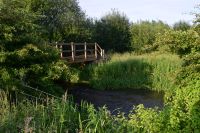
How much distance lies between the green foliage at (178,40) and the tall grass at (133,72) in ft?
38.7

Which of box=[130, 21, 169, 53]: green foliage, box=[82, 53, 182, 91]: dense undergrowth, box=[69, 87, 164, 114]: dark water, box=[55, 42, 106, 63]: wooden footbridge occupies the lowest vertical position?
box=[69, 87, 164, 114]: dark water

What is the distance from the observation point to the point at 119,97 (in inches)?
781

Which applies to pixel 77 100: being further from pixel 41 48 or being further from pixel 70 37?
pixel 70 37

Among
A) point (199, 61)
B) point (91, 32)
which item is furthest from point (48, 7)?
point (199, 61)

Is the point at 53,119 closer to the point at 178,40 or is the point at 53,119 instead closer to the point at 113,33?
the point at 178,40

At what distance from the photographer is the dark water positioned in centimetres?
1780

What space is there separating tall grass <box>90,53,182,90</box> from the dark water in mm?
1094

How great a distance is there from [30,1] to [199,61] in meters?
21.1

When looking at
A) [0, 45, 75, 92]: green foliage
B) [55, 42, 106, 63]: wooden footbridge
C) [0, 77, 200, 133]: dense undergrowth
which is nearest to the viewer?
[0, 77, 200, 133]: dense undergrowth

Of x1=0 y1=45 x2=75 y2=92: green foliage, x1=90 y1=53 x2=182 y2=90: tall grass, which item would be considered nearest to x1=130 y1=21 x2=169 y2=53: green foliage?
x1=90 y1=53 x2=182 y2=90: tall grass

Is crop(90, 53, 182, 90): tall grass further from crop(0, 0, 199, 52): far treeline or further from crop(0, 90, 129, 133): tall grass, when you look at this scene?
crop(0, 90, 129, 133): tall grass

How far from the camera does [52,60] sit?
1214cm

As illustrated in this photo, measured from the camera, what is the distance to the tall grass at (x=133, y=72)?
23078 millimetres

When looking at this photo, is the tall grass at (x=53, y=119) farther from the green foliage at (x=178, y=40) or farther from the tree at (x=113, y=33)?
the tree at (x=113, y=33)
